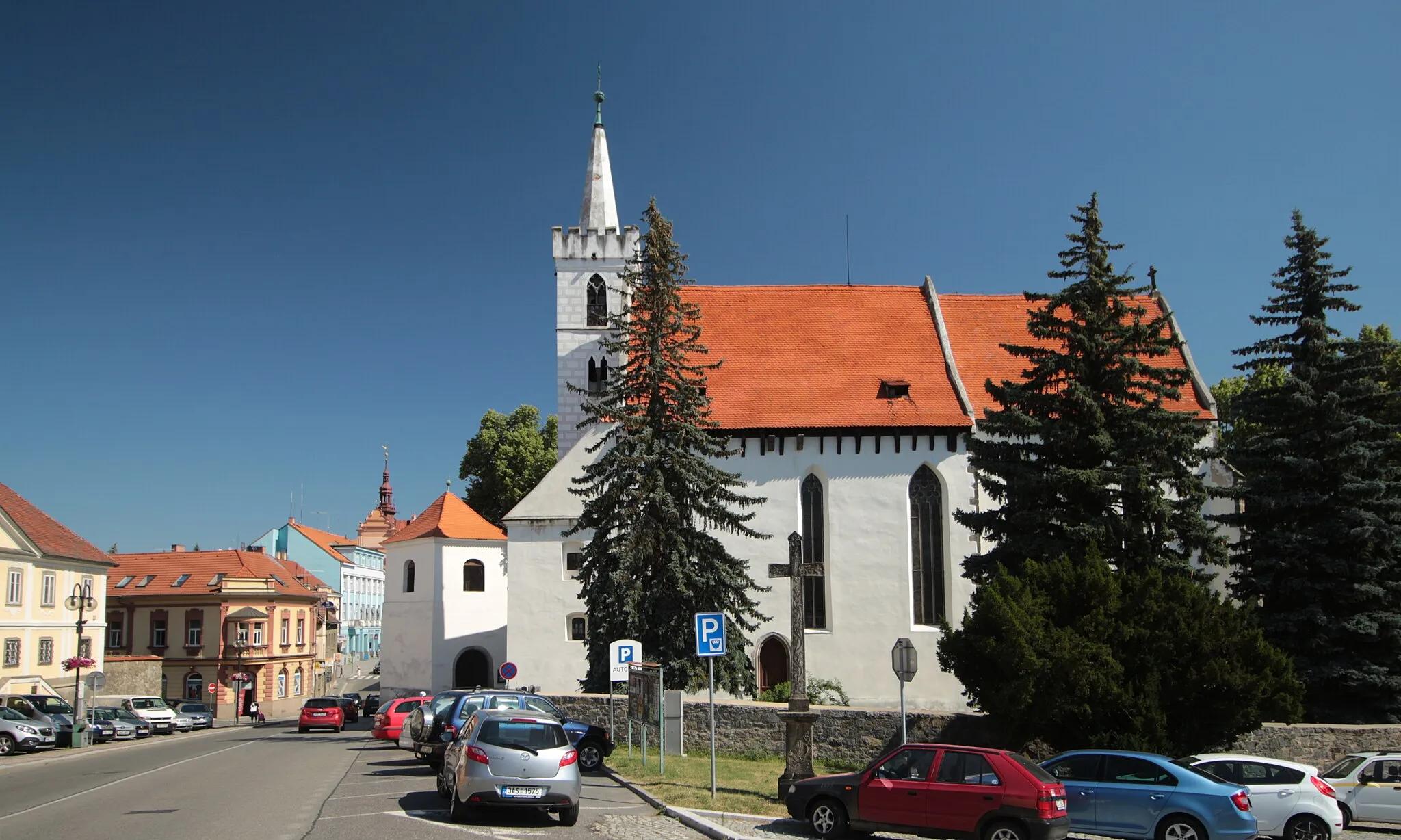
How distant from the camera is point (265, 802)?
15.3m

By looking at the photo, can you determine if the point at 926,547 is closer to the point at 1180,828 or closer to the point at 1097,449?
the point at 1097,449

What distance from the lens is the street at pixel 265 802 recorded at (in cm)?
1271

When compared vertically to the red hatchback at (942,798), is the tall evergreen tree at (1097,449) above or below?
above

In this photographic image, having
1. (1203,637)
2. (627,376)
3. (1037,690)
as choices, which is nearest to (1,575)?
(627,376)

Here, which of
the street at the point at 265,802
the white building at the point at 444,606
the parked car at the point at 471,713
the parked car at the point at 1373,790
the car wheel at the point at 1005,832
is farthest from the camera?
the white building at the point at 444,606

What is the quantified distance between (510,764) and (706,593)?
1305 centimetres

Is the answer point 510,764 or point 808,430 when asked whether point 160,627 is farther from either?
point 510,764

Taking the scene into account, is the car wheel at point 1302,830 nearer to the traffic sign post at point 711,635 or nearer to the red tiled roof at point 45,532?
the traffic sign post at point 711,635

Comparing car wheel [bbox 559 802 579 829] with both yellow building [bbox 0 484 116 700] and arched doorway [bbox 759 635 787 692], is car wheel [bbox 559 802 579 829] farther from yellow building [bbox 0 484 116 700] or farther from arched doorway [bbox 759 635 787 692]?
yellow building [bbox 0 484 116 700]

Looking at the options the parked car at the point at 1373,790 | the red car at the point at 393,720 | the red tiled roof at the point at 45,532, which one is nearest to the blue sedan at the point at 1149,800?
the parked car at the point at 1373,790

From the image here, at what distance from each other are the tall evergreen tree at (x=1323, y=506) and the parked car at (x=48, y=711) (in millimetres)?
32023

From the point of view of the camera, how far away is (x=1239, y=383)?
4241 centimetres

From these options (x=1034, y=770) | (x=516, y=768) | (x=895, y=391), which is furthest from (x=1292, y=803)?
(x=895, y=391)

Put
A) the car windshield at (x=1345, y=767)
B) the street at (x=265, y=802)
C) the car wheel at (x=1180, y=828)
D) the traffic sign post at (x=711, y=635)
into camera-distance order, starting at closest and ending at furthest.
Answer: the street at (x=265, y=802) < the car wheel at (x=1180, y=828) < the traffic sign post at (x=711, y=635) < the car windshield at (x=1345, y=767)
